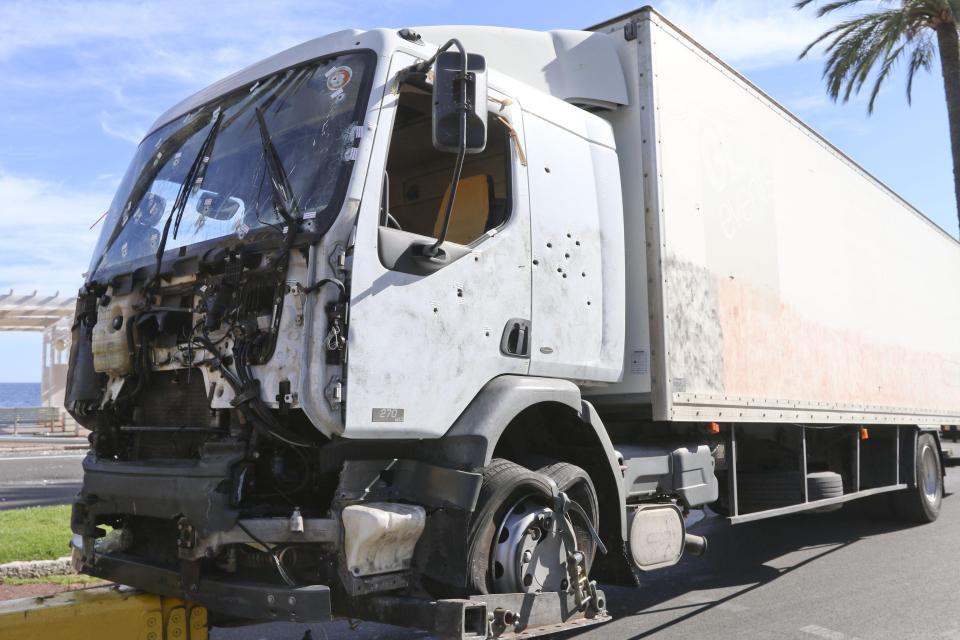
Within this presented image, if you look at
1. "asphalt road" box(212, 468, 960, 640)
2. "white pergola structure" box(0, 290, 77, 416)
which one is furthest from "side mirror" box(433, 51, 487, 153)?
"white pergola structure" box(0, 290, 77, 416)

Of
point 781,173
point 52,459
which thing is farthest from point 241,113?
point 52,459

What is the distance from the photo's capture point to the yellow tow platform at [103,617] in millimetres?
3291

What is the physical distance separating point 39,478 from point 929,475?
13741mm

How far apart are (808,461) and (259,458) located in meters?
5.82

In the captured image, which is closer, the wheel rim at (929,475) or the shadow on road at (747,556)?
the shadow on road at (747,556)

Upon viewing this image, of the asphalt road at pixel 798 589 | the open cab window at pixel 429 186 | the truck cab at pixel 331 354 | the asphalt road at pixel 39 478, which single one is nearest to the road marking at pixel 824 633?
the asphalt road at pixel 798 589

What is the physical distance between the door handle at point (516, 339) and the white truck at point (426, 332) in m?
0.02

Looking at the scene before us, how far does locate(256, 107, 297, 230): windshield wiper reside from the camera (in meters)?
3.73

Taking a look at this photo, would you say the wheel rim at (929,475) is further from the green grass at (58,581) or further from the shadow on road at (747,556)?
the green grass at (58,581)

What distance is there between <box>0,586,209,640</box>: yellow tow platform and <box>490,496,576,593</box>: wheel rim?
1.36 meters

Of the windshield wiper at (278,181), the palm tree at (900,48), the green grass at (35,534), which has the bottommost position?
the green grass at (35,534)

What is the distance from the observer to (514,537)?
404 centimetres

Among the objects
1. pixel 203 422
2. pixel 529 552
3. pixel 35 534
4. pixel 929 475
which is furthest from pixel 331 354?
pixel 929 475

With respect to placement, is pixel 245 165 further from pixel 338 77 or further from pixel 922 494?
pixel 922 494
